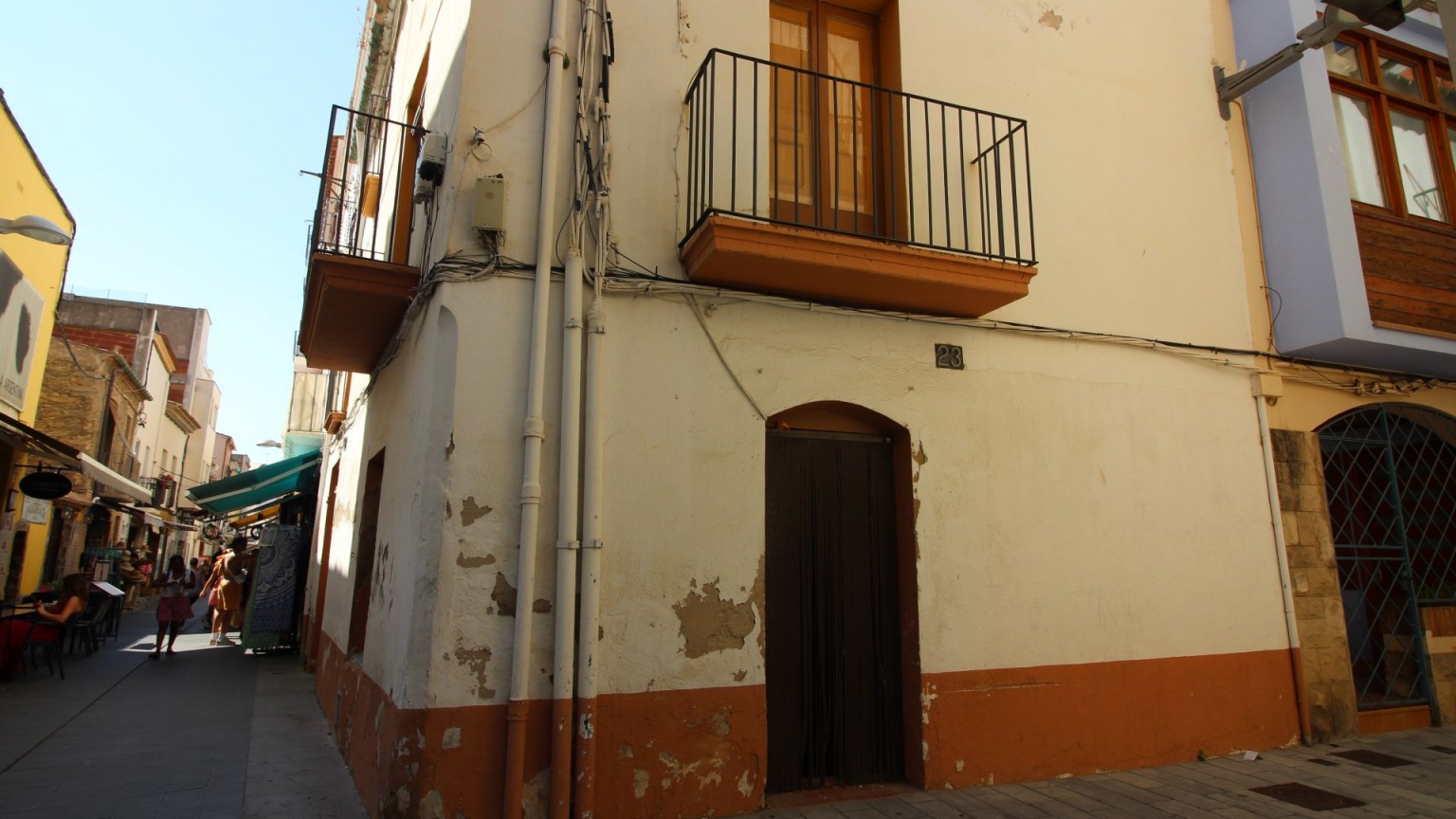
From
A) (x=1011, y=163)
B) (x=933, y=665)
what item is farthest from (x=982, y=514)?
(x=1011, y=163)

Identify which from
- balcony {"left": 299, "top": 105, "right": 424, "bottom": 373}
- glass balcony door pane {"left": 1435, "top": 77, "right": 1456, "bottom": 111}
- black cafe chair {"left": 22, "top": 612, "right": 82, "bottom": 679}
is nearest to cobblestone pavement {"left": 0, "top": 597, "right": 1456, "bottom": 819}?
black cafe chair {"left": 22, "top": 612, "right": 82, "bottom": 679}

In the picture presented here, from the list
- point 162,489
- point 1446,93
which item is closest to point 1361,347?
point 1446,93

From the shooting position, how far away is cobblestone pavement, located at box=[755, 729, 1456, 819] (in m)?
4.86

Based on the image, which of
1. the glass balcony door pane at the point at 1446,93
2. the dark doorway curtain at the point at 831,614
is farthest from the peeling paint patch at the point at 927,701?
the glass balcony door pane at the point at 1446,93

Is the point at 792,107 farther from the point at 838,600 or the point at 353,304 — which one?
the point at 838,600

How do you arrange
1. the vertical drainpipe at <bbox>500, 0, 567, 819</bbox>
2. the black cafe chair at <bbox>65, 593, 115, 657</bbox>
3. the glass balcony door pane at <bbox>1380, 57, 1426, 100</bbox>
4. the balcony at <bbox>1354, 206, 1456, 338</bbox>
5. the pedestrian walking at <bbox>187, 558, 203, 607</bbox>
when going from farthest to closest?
1. the pedestrian walking at <bbox>187, 558, 203, 607</bbox>
2. the black cafe chair at <bbox>65, 593, 115, 657</bbox>
3. the glass balcony door pane at <bbox>1380, 57, 1426, 100</bbox>
4. the balcony at <bbox>1354, 206, 1456, 338</bbox>
5. the vertical drainpipe at <bbox>500, 0, 567, 819</bbox>

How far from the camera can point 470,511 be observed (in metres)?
4.48

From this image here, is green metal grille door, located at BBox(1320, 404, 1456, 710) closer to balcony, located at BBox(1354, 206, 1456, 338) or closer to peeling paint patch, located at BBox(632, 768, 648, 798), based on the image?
balcony, located at BBox(1354, 206, 1456, 338)

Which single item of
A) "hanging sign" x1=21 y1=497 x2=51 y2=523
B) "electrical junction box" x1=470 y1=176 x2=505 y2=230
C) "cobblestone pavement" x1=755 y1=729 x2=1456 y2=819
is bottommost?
"cobblestone pavement" x1=755 y1=729 x2=1456 y2=819

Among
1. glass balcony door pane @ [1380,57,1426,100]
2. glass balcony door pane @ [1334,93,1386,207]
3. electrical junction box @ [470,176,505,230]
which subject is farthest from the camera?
glass balcony door pane @ [1380,57,1426,100]

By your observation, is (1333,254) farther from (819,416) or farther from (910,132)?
(819,416)

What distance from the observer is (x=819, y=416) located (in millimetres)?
5660

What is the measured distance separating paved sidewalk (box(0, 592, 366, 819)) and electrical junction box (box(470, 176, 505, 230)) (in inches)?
141

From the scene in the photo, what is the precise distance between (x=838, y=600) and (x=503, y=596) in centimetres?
224
